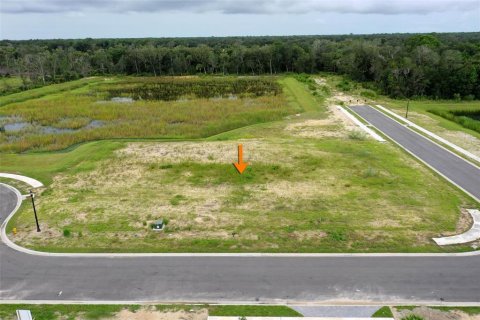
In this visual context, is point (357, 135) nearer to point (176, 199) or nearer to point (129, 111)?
point (176, 199)

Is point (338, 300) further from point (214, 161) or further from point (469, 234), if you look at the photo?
point (214, 161)

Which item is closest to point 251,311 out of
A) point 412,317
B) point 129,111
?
point 412,317

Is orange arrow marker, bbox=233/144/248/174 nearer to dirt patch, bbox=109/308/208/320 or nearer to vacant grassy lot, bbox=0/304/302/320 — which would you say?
vacant grassy lot, bbox=0/304/302/320

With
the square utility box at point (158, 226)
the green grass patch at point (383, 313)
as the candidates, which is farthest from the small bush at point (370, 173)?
the square utility box at point (158, 226)

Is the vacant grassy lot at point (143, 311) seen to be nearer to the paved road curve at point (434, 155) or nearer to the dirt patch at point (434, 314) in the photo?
the dirt patch at point (434, 314)

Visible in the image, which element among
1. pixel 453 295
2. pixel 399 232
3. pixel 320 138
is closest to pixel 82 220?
pixel 399 232

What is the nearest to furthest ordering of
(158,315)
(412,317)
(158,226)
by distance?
(412,317) < (158,315) < (158,226)
